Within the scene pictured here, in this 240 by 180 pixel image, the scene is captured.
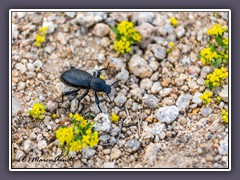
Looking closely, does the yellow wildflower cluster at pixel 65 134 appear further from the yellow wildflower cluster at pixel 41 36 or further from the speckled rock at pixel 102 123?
the yellow wildflower cluster at pixel 41 36

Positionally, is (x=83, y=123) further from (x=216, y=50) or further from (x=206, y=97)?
(x=216, y=50)

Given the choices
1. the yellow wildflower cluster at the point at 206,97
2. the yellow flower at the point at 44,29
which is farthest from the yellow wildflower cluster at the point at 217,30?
the yellow flower at the point at 44,29

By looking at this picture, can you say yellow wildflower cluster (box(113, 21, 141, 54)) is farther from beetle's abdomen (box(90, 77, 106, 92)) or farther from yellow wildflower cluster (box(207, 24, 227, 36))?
yellow wildflower cluster (box(207, 24, 227, 36))

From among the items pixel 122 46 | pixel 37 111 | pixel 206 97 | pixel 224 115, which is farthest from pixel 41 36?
pixel 224 115

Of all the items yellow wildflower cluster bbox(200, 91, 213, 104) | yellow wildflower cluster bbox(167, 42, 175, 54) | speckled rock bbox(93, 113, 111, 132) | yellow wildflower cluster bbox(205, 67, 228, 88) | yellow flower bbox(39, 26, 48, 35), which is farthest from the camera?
yellow flower bbox(39, 26, 48, 35)

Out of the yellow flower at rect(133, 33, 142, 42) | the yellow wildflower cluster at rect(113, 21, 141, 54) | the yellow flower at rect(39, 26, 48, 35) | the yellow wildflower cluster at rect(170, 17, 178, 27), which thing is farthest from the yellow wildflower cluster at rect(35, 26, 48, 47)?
the yellow wildflower cluster at rect(170, 17, 178, 27)
